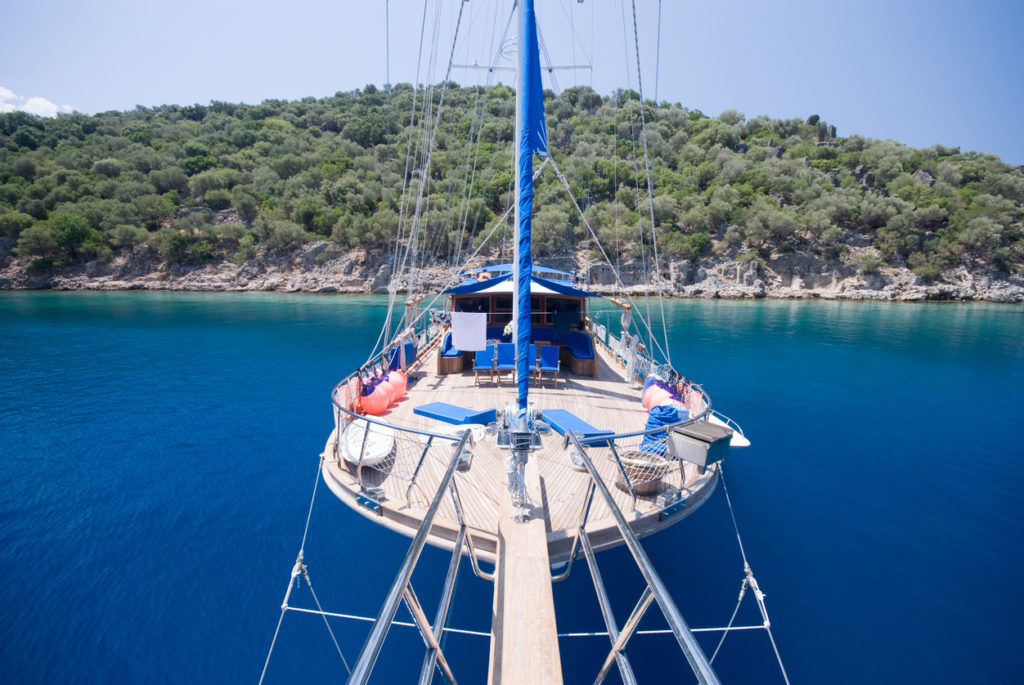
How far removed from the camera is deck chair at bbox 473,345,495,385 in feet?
32.9

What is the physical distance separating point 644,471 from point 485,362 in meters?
5.50

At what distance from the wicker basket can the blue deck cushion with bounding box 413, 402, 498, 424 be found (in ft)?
8.54

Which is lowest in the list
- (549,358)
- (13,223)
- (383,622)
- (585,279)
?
(549,358)

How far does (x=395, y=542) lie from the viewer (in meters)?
7.93

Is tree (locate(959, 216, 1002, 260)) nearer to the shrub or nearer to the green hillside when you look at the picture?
the green hillside

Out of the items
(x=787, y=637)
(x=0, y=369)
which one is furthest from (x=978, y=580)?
(x=0, y=369)

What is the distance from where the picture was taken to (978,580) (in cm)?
713

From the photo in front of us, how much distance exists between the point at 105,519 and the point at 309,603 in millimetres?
5583

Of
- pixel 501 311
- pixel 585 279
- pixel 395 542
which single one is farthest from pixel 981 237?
pixel 395 542

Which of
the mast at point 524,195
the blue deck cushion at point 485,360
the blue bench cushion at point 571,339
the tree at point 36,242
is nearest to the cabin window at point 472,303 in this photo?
the blue bench cushion at point 571,339

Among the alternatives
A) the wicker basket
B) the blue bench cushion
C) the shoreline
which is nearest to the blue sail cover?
the wicker basket

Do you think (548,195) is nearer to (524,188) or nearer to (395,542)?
(524,188)

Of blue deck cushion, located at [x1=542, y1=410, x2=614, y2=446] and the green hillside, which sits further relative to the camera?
the green hillside

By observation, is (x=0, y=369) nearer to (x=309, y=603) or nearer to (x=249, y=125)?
(x=309, y=603)
